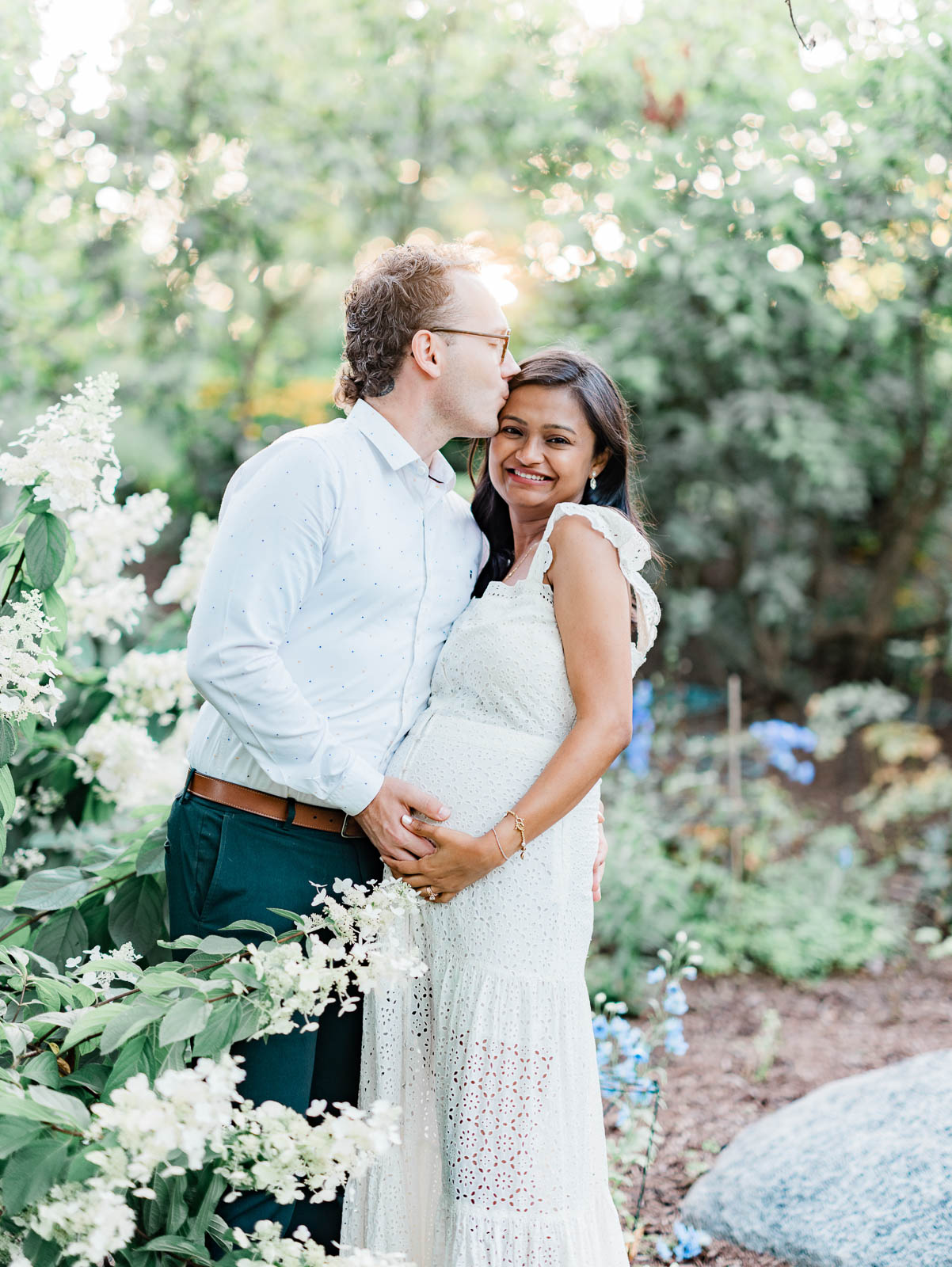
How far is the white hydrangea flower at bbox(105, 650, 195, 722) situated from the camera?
2730 mm

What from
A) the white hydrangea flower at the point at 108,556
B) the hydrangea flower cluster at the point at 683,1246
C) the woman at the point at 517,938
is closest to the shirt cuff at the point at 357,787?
the woman at the point at 517,938

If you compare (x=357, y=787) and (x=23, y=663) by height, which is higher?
(x=23, y=663)

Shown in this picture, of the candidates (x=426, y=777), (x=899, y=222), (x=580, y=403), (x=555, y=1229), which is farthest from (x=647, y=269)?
(x=555, y=1229)

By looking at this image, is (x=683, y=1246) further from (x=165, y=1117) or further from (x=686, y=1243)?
(x=165, y=1117)

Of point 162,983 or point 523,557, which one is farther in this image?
point 523,557

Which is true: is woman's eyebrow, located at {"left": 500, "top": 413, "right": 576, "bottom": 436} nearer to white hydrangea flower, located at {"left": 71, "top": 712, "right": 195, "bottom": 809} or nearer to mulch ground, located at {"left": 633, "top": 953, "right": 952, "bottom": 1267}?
white hydrangea flower, located at {"left": 71, "top": 712, "right": 195, "bottom": 809}

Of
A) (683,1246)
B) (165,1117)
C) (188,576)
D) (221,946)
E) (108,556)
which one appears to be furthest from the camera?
(188,576)

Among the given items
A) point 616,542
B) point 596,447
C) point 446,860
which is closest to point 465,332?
point 596,447

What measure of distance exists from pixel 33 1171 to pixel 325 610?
101cm

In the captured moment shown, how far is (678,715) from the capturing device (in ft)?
22.0

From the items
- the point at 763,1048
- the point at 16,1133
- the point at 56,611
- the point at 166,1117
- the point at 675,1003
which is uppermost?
the point at 56,611

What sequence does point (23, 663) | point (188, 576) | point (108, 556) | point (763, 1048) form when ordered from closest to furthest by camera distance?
point (23, 663)
point (108, 556)
point (188, 576)
point (763, 1048)

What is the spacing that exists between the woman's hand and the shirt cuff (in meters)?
0.08

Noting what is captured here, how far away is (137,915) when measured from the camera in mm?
2236
